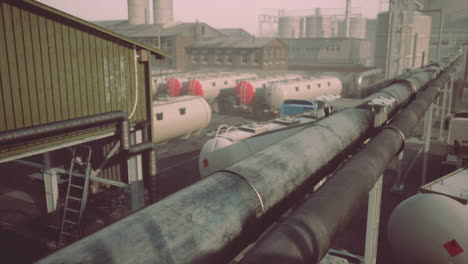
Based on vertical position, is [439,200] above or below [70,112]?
below

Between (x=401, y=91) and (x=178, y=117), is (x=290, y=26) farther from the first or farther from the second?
(x=401, y=91)

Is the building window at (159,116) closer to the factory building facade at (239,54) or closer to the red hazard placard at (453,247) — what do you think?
the red hazard placard at (453,247)

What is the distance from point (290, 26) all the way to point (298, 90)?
93085 mm

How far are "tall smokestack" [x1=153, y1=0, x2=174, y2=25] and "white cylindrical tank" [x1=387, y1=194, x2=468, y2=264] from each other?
82.7 meters

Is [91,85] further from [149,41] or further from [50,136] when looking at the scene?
[149,41]

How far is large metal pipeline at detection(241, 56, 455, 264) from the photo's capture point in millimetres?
3523

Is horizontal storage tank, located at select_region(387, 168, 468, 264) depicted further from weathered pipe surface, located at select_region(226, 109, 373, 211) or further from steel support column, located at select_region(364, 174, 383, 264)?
weathered pipe surface, located at select_region(226, 109, 373, 211)

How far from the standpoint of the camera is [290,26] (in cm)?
12094

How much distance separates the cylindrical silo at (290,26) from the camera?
12050 cm

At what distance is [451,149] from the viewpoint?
55.2 feet

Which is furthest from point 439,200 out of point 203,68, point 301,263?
point 203,68

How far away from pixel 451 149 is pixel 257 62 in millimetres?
38613

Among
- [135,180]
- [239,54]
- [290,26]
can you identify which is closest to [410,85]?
[135,180]

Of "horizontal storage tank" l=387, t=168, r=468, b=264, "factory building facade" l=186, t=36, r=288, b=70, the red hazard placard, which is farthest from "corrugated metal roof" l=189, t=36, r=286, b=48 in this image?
the red hazard placard
